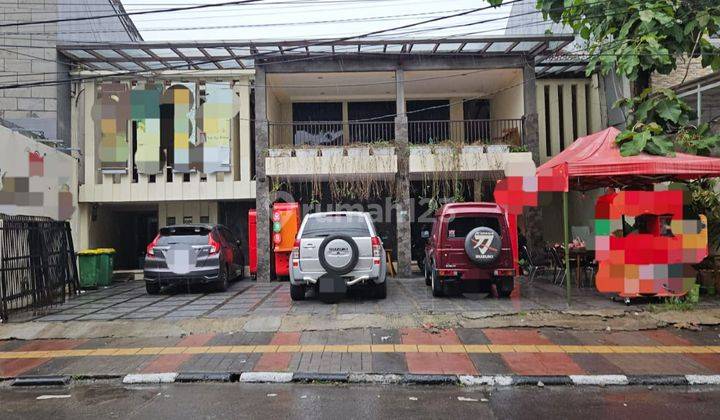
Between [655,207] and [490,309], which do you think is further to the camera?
[655,207]

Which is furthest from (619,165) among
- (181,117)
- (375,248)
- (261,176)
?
(181,117)

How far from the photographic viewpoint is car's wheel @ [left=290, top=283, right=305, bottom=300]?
1067cm

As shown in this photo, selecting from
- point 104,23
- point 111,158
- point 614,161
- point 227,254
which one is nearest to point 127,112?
point 111,158

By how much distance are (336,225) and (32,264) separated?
5.91 m

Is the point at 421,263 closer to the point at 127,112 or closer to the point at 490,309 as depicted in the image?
the point at 490,309

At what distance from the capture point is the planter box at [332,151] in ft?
51.1

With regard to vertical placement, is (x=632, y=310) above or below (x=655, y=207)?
below

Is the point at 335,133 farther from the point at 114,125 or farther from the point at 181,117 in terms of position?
the point at 114,125

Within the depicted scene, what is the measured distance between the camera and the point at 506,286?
10.7 metres

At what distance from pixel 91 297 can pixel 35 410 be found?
7.96m

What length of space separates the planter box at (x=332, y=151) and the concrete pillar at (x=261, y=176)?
5.64 feet

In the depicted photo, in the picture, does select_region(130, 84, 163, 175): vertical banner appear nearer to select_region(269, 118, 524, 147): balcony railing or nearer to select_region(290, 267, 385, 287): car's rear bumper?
select_region(269, 118, 524, 147): balcony railing

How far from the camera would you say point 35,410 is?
546 cm

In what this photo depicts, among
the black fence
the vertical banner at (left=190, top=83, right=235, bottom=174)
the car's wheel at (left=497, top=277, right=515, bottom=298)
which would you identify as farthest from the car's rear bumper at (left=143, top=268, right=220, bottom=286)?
the car's wheel at (left=497, top=277, right=515, bottom=298)
